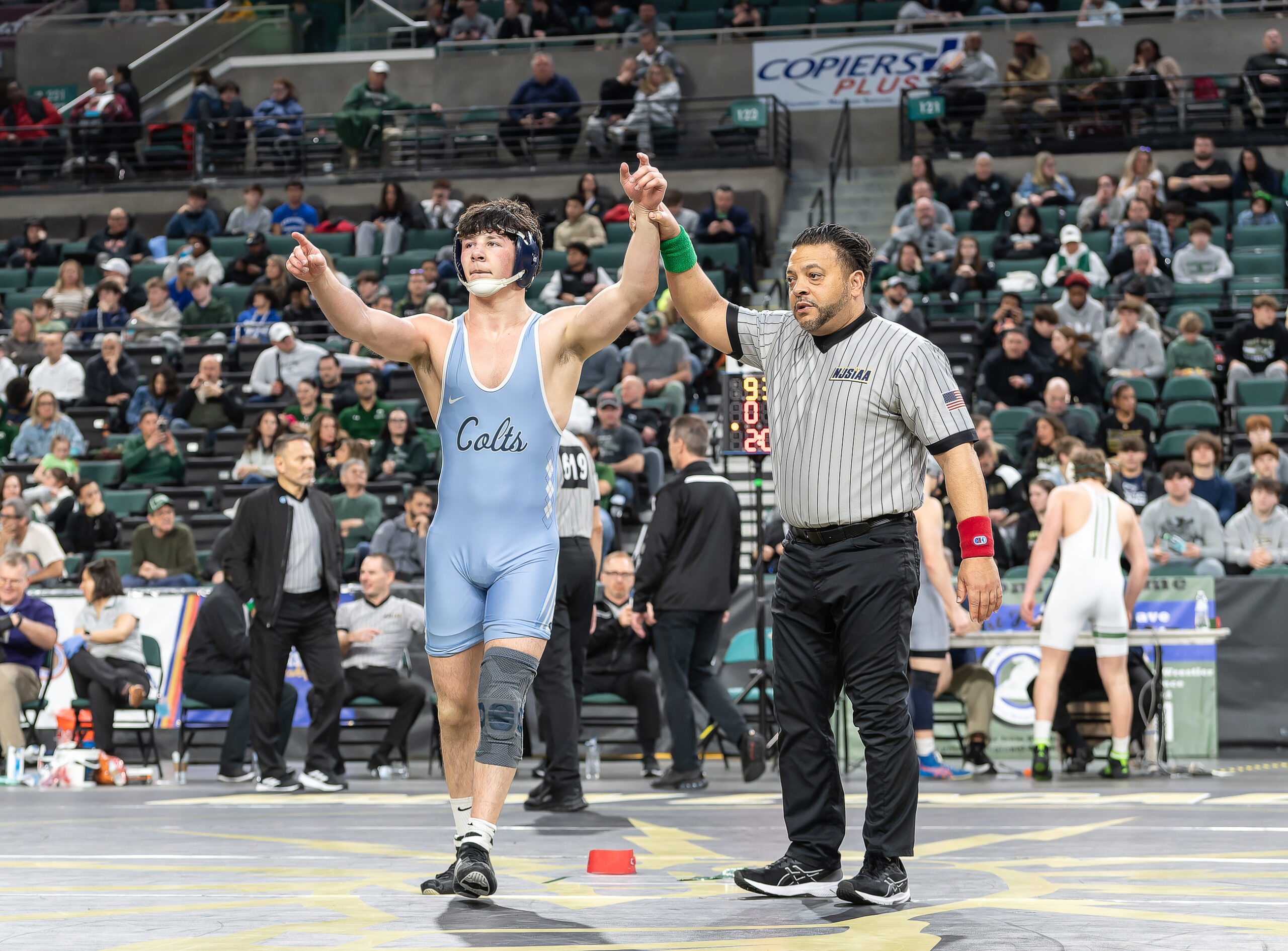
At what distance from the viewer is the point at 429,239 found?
1928cm

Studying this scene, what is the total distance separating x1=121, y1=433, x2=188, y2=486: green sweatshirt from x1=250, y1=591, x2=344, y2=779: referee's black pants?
247 inches

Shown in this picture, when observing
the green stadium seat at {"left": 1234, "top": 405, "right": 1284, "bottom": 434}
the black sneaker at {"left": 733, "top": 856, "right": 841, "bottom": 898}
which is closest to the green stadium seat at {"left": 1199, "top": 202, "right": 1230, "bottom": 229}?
the green stadium seat at {"left": 1234, "top": 405, "right": 1284, "bottom": 434}

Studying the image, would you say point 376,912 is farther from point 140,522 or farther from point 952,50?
point 952,50

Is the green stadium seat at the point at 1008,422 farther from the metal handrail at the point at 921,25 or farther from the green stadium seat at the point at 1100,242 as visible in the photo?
the metal handrail at the point at 921,25

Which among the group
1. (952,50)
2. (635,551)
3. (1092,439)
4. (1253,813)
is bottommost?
(1253,813)

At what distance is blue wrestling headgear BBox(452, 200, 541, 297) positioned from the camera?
16.3ft

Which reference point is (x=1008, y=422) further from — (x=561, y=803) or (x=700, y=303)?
(x=700, y=303)

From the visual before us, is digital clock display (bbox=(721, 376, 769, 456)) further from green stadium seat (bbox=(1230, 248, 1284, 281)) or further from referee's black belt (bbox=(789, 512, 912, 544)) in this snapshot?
green stadium seat (bbox=(1230, 248, 1284, 281))

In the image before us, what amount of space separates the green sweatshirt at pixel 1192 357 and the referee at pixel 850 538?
10.5 m

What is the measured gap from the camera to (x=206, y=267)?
1933 cm

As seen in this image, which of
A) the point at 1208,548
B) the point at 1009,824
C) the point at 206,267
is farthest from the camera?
the point at 206,267

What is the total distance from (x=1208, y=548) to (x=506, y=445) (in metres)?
8.38

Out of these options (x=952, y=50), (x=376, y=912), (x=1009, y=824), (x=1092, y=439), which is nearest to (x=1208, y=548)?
(x=1092, y=439)

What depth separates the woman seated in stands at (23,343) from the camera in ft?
59.1
